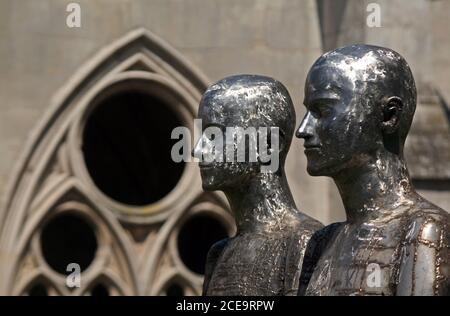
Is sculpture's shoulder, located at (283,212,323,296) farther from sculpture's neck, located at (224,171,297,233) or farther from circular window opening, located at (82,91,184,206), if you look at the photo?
circular window opening, located at (82,91,184,206)

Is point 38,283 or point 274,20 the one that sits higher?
point 274,20

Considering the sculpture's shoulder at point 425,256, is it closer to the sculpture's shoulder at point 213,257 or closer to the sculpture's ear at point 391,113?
the sculpture's ear at point 391,113

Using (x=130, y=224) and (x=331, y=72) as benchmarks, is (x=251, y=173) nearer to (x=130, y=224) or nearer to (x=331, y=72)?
(x=331, y=72)

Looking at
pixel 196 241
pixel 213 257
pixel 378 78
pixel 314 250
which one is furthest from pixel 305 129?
pixel 196 241

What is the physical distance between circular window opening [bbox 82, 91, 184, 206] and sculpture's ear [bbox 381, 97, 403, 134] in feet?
28.1

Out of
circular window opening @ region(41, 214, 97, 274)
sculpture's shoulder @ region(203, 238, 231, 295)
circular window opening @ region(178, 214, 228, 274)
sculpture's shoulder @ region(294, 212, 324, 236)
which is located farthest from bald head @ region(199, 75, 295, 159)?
circular window opening @ region(41, 214, 97, 274)

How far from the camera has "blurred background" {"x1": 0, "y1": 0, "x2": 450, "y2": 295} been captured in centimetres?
1395

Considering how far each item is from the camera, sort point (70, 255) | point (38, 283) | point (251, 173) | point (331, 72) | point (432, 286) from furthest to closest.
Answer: point (70, 255) → point (38, 283) → point (251, 173) → point (331, 72) → point (432, 286)

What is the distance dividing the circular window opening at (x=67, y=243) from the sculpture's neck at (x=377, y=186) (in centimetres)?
934

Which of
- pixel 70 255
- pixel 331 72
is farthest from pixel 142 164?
pixel 331 72

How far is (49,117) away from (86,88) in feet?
1.08

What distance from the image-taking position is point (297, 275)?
784 centimetres

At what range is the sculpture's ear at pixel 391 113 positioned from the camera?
703cm

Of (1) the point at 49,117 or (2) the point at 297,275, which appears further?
(1) the point at 49,117
